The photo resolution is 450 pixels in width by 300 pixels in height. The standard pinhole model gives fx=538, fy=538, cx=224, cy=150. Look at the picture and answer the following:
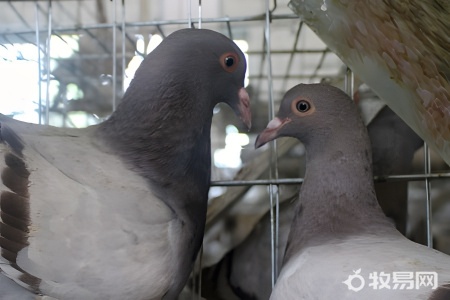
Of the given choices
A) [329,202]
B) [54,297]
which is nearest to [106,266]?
[54,297]

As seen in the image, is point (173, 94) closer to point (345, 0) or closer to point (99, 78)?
point (345, 0)

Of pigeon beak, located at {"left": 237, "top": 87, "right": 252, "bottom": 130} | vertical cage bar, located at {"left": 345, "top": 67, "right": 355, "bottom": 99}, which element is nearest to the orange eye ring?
pigeon beak, located at {"left": 237, "top": 87, "right": 252, "bottom": 130}

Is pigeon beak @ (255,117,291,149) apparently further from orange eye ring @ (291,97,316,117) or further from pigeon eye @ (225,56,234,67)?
pigeon eye @ (225,56,234,67)

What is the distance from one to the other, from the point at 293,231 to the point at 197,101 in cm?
38

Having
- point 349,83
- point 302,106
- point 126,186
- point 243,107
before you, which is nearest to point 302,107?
point 302,106

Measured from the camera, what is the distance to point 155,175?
3.73 ft

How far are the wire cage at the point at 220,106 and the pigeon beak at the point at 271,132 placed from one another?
118mm

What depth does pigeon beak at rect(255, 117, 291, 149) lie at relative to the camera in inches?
51.0

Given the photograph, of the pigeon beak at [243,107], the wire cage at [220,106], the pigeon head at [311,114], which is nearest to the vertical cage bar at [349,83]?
the wire cage at [220,106]

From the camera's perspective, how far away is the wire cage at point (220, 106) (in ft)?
4.81

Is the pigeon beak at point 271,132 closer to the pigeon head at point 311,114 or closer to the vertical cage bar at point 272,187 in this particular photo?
the pigeon head at point 311,114

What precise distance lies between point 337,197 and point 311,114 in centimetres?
21

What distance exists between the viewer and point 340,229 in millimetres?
1183

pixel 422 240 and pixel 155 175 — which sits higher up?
pixel 155 175
